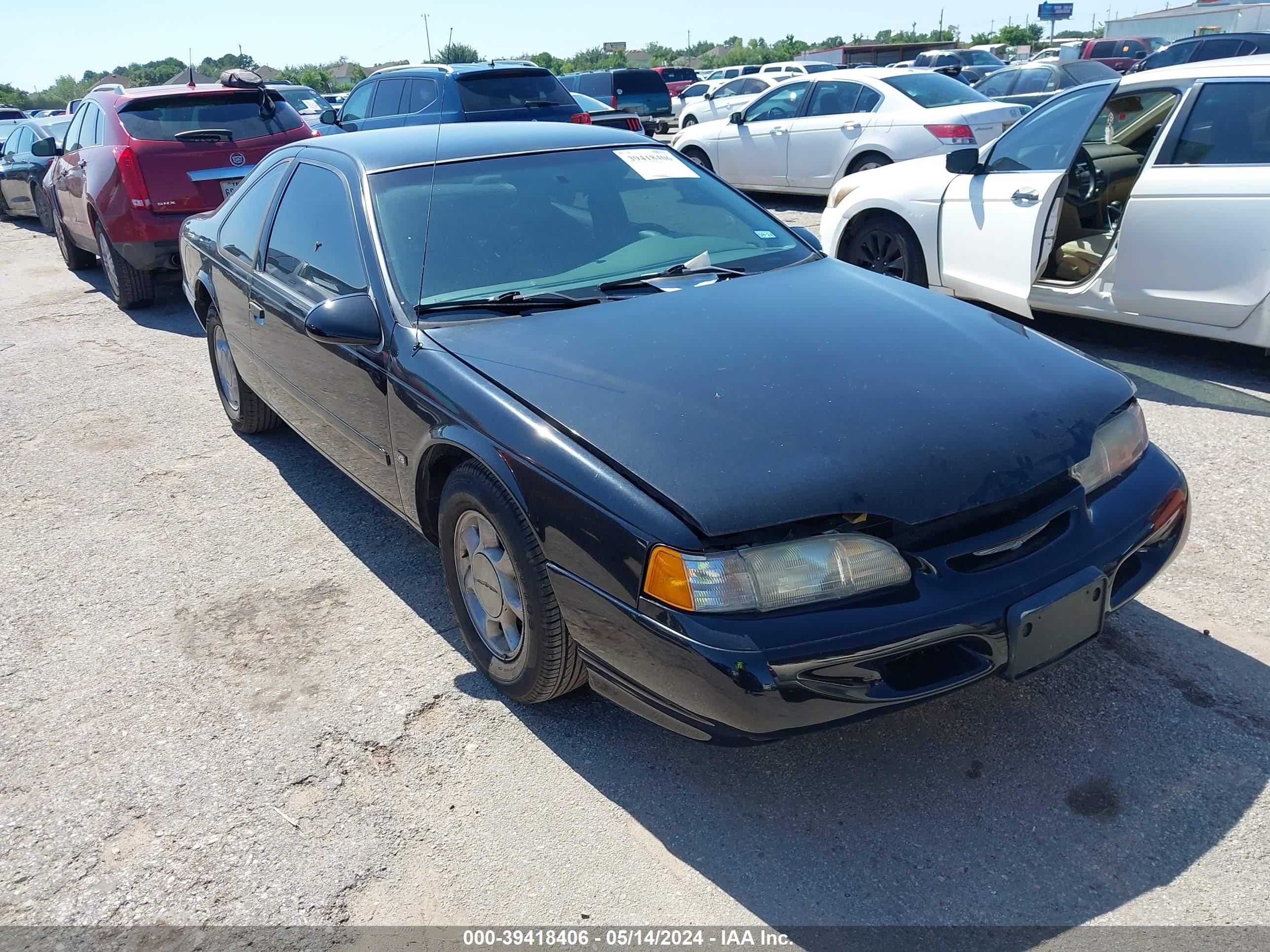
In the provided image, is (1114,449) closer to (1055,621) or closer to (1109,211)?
(1055,621)

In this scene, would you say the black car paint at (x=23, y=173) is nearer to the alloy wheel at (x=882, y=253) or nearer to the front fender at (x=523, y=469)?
the alloy wheel at (x=882, y=253)

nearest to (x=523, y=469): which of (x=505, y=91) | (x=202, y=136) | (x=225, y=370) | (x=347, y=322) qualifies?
(x=347, y=322)

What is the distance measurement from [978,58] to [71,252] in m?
25.8

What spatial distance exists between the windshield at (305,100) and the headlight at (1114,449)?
18315mm

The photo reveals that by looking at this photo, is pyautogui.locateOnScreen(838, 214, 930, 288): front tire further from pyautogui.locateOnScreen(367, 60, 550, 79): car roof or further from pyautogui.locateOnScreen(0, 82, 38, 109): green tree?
pyautogui.locateOnScreen(0, 82, 38, 109): green tree

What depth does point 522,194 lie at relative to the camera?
12.0 ft

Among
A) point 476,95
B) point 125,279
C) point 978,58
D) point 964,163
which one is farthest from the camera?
point 978,58

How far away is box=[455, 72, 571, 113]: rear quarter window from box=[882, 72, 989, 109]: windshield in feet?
11.4

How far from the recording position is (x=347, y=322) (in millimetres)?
3270

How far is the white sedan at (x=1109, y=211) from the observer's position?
4957 millimetres

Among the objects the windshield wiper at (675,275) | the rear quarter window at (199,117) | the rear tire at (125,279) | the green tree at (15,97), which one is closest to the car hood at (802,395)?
the windshield wiper at (675,275)

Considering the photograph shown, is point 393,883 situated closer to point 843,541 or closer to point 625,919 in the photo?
point 625,919

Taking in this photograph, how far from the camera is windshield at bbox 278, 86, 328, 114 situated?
61.8ft

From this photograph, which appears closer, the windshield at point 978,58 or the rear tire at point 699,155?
the rear tire at point 699,155
